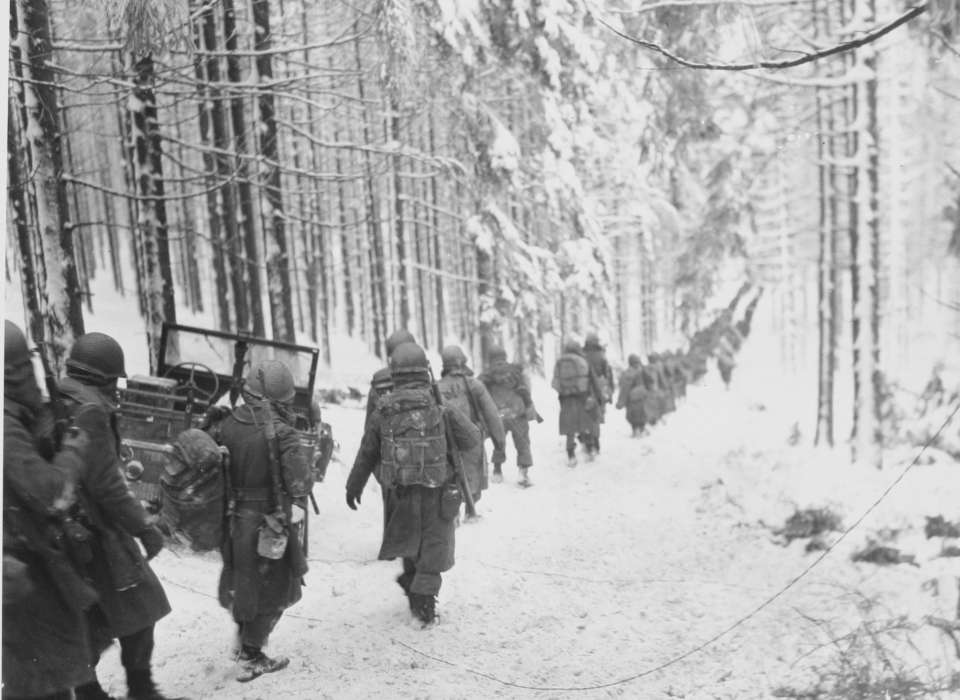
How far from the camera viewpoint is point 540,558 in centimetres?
791

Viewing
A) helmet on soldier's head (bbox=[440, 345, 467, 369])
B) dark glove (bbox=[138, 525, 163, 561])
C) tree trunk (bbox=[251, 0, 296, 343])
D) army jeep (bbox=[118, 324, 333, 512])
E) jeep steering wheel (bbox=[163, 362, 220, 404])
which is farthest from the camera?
tree trunk (bbox=[251, 0, 296, 343])

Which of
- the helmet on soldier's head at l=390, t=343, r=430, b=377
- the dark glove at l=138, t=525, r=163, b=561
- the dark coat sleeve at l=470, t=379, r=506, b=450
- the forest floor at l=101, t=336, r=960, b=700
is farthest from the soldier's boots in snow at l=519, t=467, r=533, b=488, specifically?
the dark glove at l=138, t=525, r=163, b=561

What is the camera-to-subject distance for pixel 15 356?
2.87 m

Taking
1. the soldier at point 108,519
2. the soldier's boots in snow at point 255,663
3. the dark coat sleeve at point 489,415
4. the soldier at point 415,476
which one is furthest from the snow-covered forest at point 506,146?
the dark coat sleeve at point 489,415

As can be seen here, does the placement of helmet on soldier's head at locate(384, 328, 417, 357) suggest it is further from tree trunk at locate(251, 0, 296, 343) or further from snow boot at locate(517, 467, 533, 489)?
snow boot at locate(517, 467, 533, 489)

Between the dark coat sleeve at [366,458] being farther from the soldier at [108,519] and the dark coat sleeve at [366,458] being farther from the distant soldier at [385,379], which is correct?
the soldier at [108,519]

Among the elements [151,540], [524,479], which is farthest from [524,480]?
[151,540]

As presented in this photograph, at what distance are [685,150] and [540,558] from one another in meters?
6.22

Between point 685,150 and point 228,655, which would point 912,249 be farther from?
point 228,655

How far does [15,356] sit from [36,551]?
0.88 meters

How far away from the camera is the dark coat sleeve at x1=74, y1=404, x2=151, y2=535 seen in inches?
138

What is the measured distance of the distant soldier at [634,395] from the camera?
16.2 m

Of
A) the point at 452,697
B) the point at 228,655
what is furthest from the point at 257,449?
the point at 452,697

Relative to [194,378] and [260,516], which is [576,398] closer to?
[194,378]
